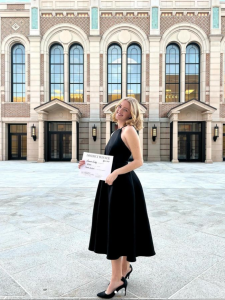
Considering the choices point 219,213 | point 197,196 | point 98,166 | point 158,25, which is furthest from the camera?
point 158,25

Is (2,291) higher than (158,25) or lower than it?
lower

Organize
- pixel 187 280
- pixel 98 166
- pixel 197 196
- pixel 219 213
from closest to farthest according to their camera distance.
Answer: pixel 98 166 → pixel 187 280 → pixel 219 213 → pixel 197 196

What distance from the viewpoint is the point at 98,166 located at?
91.7 inches

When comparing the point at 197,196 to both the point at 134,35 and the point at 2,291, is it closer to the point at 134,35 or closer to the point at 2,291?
the point at 2,291

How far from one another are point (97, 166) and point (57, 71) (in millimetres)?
20197

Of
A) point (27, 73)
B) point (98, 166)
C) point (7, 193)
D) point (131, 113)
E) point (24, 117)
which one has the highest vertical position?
point (27, 73)

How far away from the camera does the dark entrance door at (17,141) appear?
21.2 m

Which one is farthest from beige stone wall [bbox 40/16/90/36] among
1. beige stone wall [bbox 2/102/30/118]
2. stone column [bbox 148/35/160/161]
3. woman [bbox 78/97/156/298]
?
woman [bbox 78/97/156/298]

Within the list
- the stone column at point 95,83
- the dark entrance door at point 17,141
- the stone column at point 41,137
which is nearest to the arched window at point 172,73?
the stone column at point 95,83

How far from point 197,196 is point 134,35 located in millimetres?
17595

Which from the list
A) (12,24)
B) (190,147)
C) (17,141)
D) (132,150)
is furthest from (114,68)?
(132,150)

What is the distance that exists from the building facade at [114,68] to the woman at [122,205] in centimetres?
1727

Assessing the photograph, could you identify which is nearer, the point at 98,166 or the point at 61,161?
the point at 98,166

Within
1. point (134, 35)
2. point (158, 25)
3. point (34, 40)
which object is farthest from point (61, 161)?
point (158, 25)
